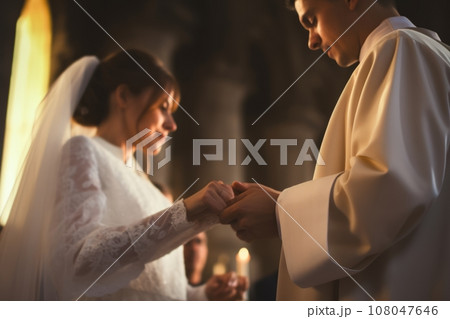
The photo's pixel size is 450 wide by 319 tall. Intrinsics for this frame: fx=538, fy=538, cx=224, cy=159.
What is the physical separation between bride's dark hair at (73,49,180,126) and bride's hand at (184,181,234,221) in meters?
0.38

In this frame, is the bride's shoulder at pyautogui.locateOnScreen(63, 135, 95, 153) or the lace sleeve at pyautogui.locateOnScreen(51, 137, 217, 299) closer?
the lace sleeve at pyautogui.locateOnScreen(51, 137, 217, 299)

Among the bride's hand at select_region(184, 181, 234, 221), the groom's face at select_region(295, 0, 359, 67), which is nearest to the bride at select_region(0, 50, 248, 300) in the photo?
the bride's hand at select_region(184, 181, 234, 221)

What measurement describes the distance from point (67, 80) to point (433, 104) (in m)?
1.17

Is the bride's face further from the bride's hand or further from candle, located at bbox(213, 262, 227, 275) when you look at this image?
candle, located at bbox(213, 262, 227, 275)

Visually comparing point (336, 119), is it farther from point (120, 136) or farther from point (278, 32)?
point (120, 136)

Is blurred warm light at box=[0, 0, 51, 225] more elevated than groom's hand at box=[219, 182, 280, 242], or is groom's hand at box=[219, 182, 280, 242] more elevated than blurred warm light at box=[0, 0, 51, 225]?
blurred warm light at box=[0, 0, 51, 225]

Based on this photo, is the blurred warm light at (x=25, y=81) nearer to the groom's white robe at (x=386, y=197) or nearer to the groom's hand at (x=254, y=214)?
the groom's hand at (x=254, y=214)

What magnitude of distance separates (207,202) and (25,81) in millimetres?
794

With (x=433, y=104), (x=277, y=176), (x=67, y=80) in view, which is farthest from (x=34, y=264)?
(x=433, y=104)

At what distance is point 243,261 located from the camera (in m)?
1.69

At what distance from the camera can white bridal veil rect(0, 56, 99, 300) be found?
1.57m

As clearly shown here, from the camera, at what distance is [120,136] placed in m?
1.75

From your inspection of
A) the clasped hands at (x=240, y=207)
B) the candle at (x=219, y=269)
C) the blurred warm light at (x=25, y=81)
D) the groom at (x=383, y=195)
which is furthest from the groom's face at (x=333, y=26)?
the blurred warm light at (x=25, y=81)

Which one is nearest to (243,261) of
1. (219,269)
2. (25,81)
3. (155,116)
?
(219,269)
